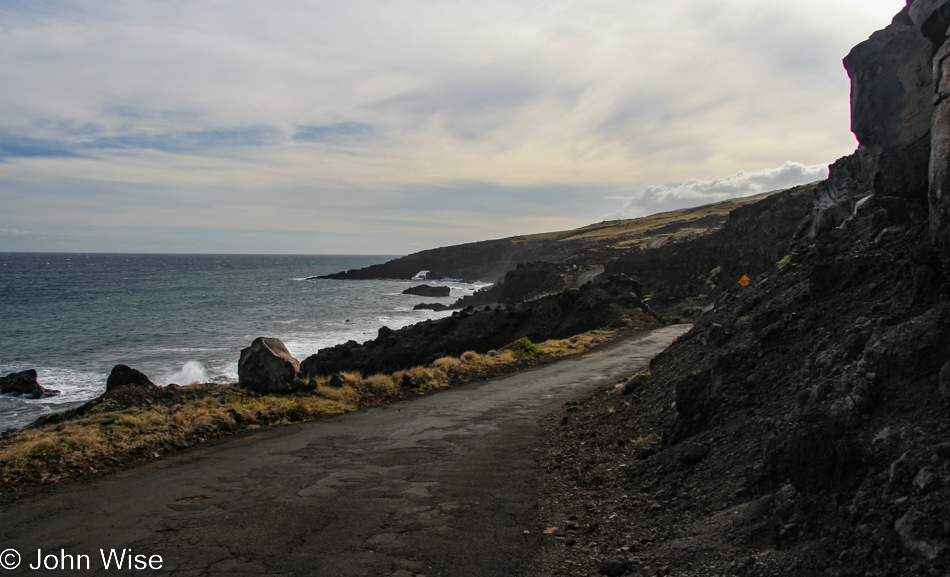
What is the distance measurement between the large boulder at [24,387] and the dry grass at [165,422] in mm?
16771

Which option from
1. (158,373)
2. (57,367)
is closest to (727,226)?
(158,373)

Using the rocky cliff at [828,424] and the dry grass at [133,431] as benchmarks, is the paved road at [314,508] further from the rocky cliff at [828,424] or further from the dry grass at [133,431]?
the rocky cliff at [828,424]

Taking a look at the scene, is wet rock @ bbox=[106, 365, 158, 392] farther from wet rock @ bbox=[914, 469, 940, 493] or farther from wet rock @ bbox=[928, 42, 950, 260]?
wet rock @ bbox=[928, 42, 950, 260]

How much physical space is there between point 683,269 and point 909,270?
40224mm

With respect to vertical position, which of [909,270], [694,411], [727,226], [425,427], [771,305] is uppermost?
[727,226]

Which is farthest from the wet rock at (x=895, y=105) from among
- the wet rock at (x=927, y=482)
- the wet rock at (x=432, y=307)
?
the wet rock at (x=432, y=307)

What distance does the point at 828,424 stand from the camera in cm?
488

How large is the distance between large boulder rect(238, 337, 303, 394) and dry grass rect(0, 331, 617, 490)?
16.7 inches

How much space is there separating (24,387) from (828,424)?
31.8 metres

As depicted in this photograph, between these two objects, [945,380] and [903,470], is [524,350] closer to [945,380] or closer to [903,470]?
[945,380]

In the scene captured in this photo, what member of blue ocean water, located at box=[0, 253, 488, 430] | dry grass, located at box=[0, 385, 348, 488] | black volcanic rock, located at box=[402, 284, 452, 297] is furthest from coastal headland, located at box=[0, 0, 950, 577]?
black volcanic rock, located at box=[402, 284, 452, 297]

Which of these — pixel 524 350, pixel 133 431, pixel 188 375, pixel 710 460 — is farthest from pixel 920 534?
pixel 188 375

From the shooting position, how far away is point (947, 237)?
16.9ft

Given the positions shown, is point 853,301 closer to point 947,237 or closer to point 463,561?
point 947,237
